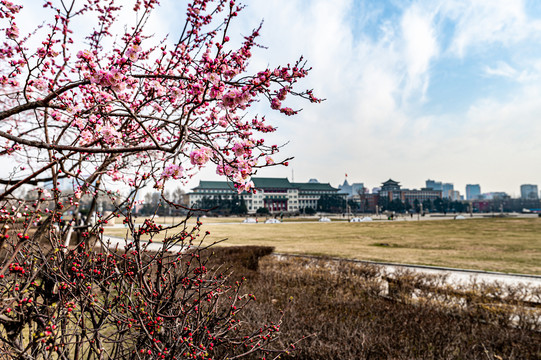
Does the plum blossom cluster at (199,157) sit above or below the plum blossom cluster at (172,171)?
above

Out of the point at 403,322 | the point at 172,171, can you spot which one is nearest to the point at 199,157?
the point at 172,171

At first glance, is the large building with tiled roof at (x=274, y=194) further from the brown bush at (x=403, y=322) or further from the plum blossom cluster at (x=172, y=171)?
the plum blossom cluster at (x=172, y=171)

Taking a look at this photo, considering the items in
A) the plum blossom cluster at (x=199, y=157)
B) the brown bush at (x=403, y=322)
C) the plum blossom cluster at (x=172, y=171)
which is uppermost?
the plum blossom cluster at (x=199, y=157)

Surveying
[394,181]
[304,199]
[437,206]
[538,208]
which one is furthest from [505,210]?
[304,199]

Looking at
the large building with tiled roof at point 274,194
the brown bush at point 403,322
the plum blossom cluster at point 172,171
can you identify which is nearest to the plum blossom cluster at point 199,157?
the plum blossom cluster at point 172,171

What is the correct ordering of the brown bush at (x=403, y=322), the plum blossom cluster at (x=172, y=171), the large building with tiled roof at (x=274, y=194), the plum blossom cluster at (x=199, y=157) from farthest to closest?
the large building with tiled roof at (x=274, y=194)
the brown bush at (x=403, y=322)
the plum blossom cluster at (x=199, y=157)
the plum blossom cluster at (x=172, y=171)

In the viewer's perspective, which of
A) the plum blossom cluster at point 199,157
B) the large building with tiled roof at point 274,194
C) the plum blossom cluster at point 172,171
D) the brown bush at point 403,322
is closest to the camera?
the plum blossom cluster at point 172,171

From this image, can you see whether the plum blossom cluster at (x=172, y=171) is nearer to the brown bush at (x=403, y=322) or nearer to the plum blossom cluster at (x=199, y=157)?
the plum blossom cluster at (x=199, y=157)

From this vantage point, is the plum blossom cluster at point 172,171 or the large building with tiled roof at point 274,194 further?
the large building with tiled roof at point 274,194

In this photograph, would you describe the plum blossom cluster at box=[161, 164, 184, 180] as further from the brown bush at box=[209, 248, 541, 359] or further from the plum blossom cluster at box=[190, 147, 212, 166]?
the brown bush at box=[209, 248, 541, 359]

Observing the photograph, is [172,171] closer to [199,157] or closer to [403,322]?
[199,157]

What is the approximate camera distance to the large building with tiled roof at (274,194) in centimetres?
9438

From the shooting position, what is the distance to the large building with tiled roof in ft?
310

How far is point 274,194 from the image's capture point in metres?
100
